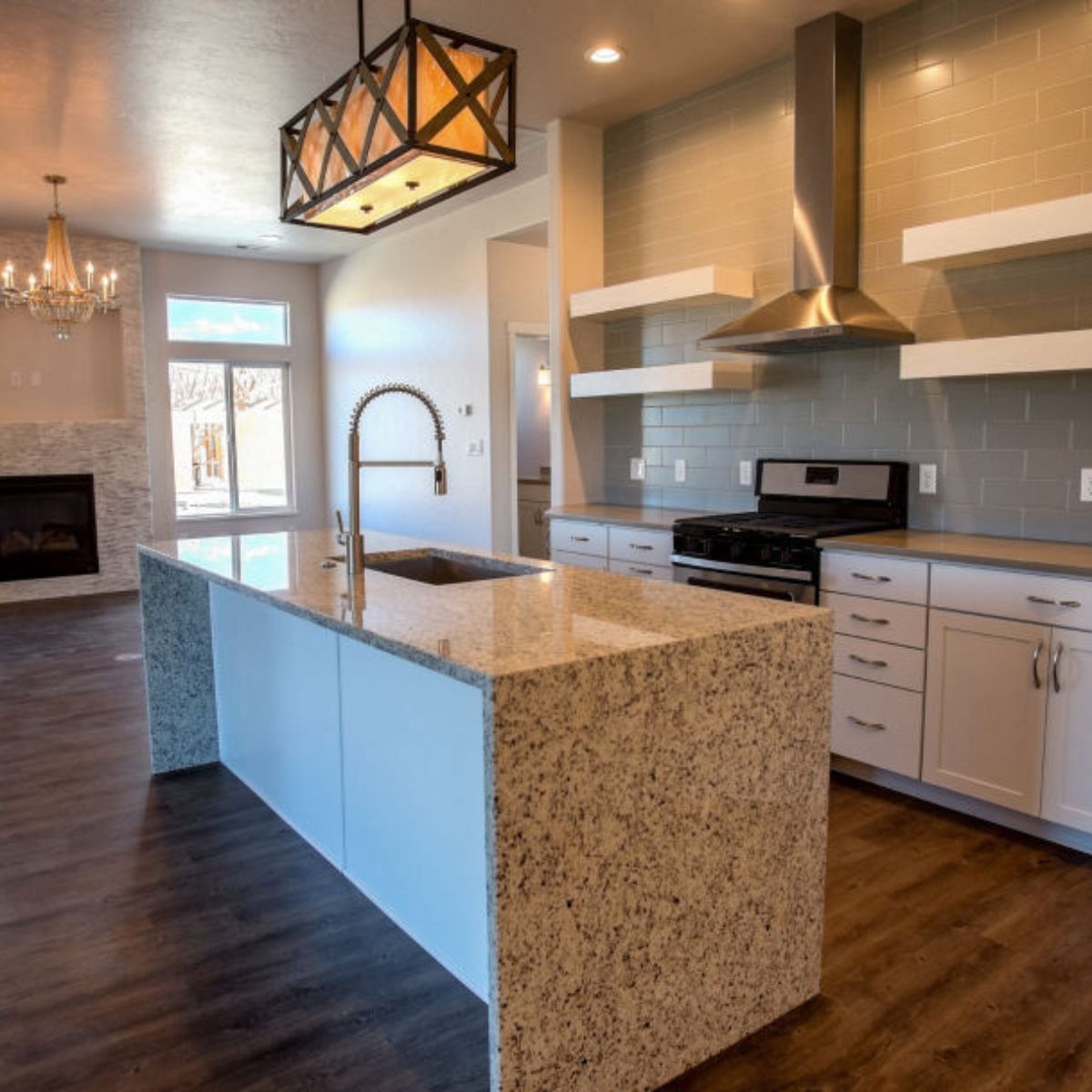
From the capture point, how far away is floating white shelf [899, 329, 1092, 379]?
9.35 ft

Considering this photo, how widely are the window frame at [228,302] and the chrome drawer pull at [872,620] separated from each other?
686 cm

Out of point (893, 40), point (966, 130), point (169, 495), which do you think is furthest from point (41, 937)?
point (169, 495)

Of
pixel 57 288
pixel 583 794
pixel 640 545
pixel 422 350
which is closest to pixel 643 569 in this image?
pixel 640 545

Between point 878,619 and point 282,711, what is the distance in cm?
201

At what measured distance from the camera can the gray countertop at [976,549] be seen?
106 inches

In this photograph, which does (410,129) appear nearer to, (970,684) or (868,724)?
(970,684)

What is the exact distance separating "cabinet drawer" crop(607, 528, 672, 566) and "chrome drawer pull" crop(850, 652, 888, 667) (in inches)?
38.0

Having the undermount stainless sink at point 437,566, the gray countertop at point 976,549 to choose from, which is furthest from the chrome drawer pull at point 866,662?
the undermount stainless sink at point 437,566

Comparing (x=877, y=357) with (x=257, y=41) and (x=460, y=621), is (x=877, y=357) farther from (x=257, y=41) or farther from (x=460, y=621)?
(x=257, y=41)

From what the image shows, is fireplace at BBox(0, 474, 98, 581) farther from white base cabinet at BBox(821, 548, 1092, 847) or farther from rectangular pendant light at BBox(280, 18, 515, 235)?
white base cabinet at BBox(821, 548, 1092, 847)

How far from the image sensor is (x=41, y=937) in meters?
2.36

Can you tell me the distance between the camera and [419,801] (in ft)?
6.93

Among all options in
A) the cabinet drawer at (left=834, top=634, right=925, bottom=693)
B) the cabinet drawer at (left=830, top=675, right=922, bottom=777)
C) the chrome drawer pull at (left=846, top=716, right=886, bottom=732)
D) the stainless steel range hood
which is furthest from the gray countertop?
the stainless steel range hood

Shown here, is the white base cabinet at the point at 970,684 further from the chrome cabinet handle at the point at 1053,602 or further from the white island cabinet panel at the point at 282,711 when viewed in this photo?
the white island cabinet panel at the point at 282,711
